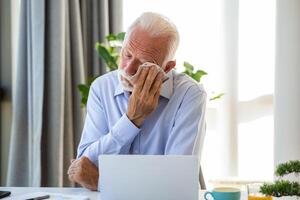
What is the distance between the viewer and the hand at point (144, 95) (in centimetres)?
140

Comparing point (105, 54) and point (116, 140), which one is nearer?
point (116, 140)

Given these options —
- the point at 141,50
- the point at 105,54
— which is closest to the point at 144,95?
the point at 141,50

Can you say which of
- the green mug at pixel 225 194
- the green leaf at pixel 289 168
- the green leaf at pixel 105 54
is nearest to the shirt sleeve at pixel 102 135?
the green mug at pixel 225 194

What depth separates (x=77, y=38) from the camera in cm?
261

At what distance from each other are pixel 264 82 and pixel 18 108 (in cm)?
160

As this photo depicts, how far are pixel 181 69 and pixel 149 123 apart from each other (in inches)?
51.2

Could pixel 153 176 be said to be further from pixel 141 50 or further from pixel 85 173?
pixel 141 50

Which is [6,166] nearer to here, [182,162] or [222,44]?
[222,44]

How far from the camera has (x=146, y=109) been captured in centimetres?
141

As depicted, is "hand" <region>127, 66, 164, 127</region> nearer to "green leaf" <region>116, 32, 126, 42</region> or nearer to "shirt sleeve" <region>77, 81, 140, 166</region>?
"shirt sleeve" <region>77, 81, 140, 166</region>

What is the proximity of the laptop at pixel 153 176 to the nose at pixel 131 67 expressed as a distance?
0.51 metres

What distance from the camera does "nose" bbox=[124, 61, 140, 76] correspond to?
1.48 meters

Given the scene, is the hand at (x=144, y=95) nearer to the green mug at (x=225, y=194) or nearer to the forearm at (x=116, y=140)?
the forearm at (x=116, y=140)

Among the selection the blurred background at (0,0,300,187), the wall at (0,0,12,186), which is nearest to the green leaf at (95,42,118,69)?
the blurred background at (0,0,300,187)
